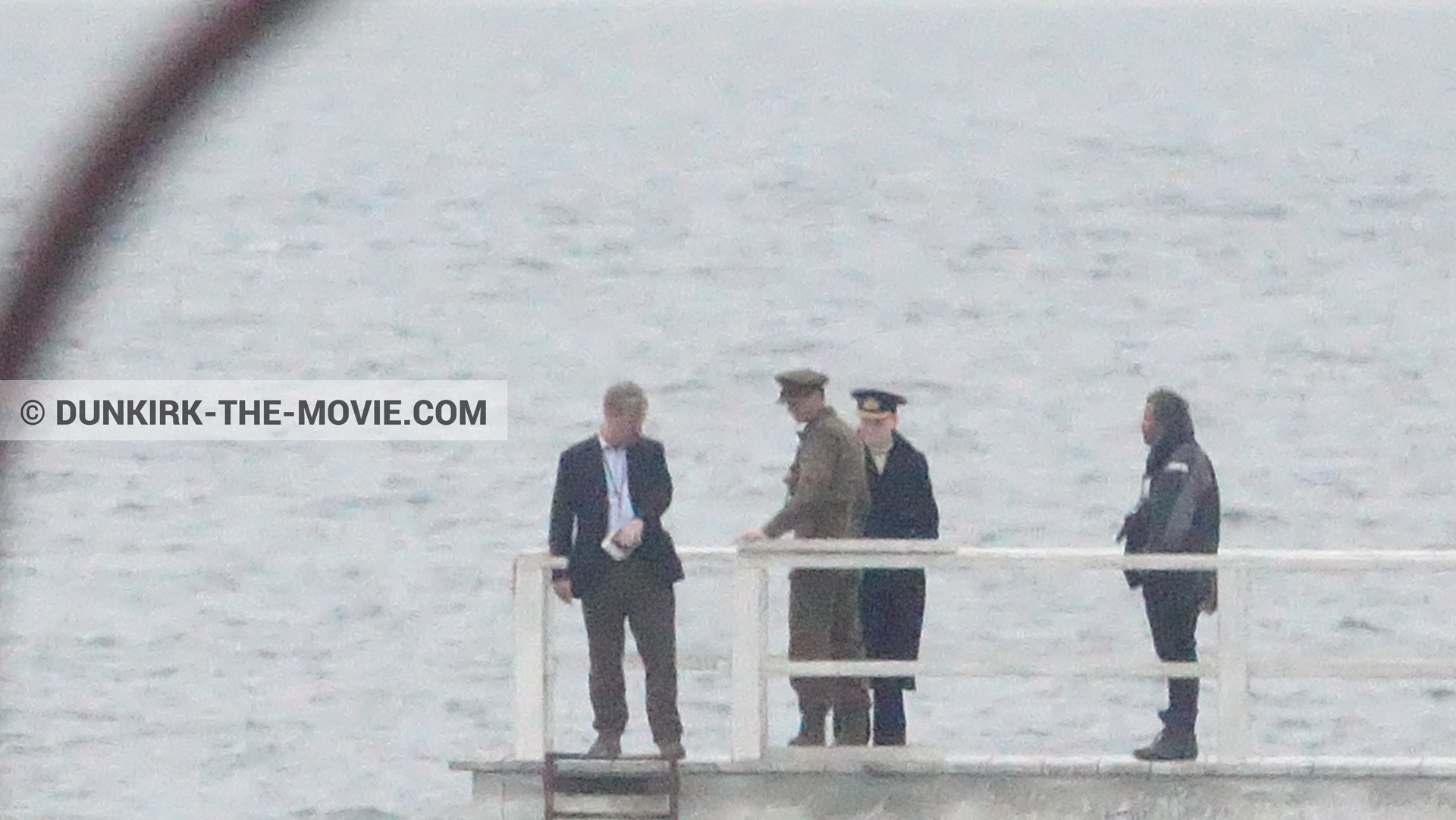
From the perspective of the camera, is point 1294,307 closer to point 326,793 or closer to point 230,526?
point 230,526

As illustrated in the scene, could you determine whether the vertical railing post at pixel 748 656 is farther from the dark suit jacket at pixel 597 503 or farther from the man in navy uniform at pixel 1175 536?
the man in navy uniform at pixel 1175 536

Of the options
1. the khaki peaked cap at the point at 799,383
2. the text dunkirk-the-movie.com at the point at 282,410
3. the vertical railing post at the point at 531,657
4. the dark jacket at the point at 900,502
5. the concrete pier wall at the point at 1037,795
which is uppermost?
the text dunkirk-the-movie.com at the point at 282,410

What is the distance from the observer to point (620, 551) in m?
8.86

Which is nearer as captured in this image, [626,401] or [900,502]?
[626,401]

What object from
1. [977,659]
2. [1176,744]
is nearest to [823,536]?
[977,659]

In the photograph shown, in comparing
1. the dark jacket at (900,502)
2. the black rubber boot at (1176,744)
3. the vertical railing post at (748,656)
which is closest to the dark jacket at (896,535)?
the dark jacket at (900,502)

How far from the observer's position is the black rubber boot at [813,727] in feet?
31.7

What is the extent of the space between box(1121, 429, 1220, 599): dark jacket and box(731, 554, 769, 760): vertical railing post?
115 centimetres

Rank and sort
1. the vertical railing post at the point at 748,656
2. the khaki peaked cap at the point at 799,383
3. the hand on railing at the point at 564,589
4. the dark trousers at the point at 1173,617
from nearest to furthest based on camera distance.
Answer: the khaki peaked cap at the point at 799,383, the hand on railing at the point at 564,589, the vertical railing post at the point at 748,656, the dark trousers at the point at 1173,617

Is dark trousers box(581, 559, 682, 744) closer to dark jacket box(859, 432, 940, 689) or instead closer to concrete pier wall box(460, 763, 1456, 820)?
concrete pier wall box(460, 763, 1456, 820)

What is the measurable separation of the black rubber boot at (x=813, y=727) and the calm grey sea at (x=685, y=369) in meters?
0.38

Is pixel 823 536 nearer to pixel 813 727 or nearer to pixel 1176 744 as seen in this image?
pixel 813 727

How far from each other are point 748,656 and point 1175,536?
1.36m

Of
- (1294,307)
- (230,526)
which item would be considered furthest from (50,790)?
(1294,307)
